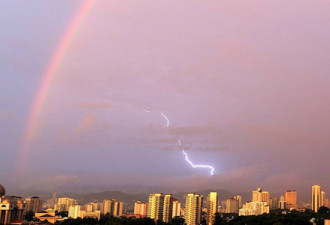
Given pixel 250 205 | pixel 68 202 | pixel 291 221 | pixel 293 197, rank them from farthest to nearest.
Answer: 1. pixel 293 197
2. pixel 68 202
3. pixel 250 205
4. pixel 291 221

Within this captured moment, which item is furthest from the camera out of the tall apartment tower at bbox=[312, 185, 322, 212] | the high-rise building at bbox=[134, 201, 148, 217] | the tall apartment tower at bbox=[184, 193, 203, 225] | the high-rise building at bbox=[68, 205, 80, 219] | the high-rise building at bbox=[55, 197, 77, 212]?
the high-rise building at bbox=[55, 197, 77, 212]

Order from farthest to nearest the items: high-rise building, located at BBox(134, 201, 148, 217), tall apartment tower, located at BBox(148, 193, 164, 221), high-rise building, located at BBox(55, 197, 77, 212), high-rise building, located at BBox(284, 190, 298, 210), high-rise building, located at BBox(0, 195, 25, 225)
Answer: high-rise building, located at BBox(284, 190, 298, 210) < high-rise building, located at BBox(55, 197, 77, 212) < high-rise building, located at BBox(134, 201, 148, 217) < tall apartment tower, located at BBox(148, 193, 164, 221) < high-rise building, located at BBox(0, 195, 25, 225)

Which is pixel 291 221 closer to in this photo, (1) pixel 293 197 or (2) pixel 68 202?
(2) pixel 68 202

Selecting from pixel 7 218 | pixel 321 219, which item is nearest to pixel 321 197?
pixel 321 219

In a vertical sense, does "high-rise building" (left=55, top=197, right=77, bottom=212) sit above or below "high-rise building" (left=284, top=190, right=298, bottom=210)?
below

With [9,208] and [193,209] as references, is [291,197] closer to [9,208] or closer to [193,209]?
[193,209]

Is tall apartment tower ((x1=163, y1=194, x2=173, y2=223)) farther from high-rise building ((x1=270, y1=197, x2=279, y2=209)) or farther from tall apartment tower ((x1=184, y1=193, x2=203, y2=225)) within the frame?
high-rise building ((x1=270, y1=197, x2=279, y2=209))

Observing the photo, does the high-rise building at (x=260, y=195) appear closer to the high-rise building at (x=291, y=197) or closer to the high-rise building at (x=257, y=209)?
the high-rise building at (x=291, y=197)

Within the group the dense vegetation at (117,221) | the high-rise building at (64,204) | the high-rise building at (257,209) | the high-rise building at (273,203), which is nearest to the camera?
the dense vegetation at (117,221)

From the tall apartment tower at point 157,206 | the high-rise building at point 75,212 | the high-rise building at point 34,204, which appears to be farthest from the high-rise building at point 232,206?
the high-rise building at point 34,204

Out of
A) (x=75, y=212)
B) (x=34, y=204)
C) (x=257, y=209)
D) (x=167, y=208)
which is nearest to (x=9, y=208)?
(x=167, y=208)

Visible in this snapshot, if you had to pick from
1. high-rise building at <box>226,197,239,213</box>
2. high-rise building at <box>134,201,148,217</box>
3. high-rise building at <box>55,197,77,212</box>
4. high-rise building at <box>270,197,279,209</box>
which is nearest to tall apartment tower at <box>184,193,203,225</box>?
high-rise building at <box>134,201,148,217</box>
